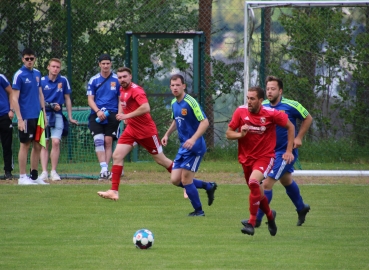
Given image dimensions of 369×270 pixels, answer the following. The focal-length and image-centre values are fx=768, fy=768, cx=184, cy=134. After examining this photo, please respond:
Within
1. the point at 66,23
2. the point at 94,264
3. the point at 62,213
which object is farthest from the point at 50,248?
the point at 66,23

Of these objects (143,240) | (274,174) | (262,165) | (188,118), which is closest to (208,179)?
(188,118)

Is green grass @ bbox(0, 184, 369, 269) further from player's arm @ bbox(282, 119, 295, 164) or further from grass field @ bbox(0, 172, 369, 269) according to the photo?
player's arm @ bbox(282, 119, 295, 164)

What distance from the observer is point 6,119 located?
12797mm

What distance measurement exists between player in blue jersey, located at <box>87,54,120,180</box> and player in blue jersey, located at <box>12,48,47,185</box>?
0.98 m

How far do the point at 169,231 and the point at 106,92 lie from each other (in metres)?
5.30

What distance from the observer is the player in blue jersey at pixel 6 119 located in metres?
12.7

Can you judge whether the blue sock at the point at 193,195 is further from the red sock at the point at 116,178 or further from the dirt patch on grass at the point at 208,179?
the dirt patch on grass at the point at 208,179

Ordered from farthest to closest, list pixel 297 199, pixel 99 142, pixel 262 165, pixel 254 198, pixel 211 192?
pixel 99 142 → pixel 211 192 → pixel 297 199 → pixel 262 165 → pixel 254 198

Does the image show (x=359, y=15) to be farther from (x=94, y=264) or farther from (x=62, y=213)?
(x=94, y=264)

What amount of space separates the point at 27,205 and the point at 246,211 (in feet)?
9.46

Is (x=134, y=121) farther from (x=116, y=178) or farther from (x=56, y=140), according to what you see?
(x=56, y=140)

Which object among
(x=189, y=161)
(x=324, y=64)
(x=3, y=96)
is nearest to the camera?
(x=189, y=161)

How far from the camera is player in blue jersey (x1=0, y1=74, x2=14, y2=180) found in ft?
41.8

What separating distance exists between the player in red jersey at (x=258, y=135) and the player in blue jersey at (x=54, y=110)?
17.7ft
